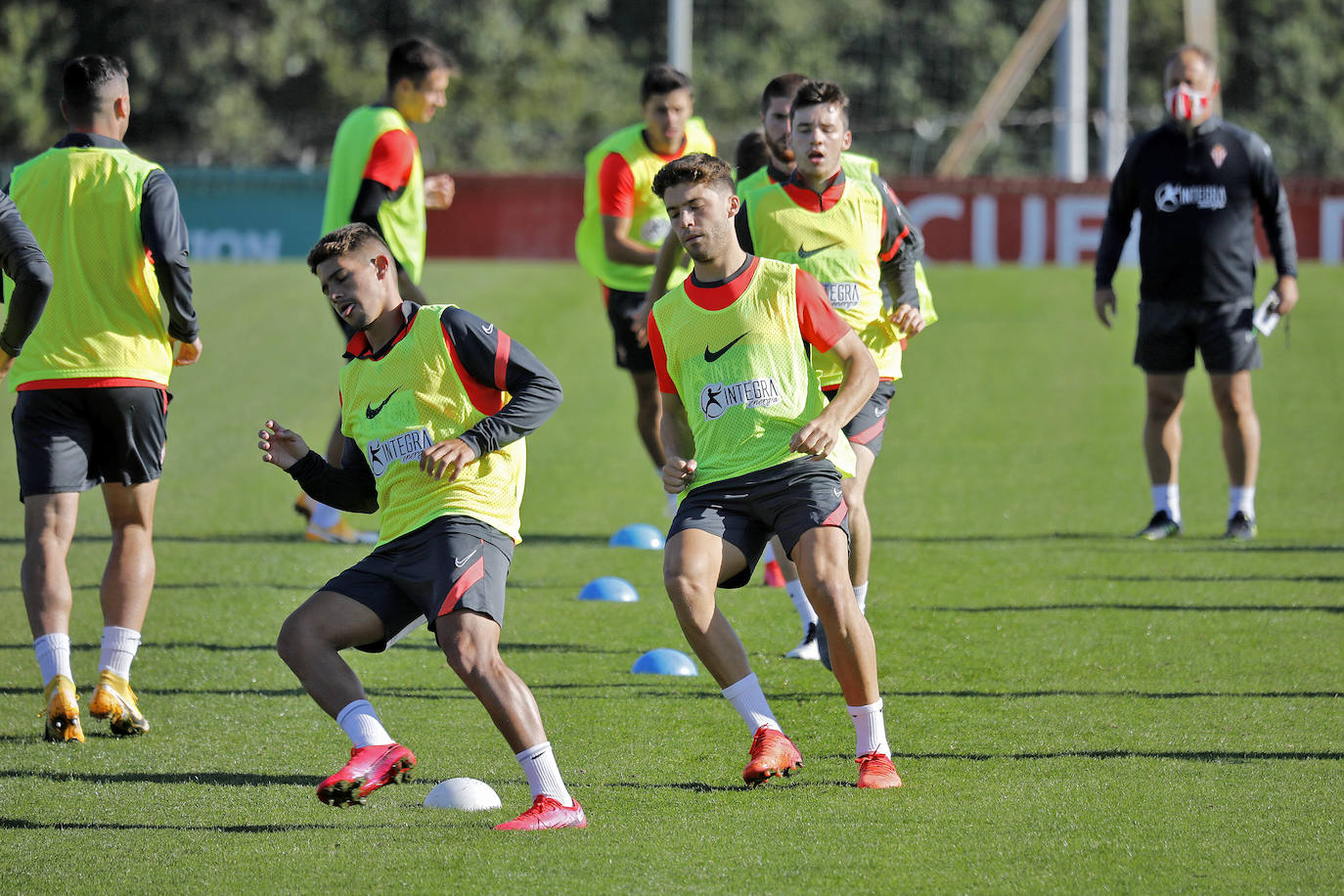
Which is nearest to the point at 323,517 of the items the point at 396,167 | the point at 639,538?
the point at 639,538

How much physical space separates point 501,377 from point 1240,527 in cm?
580

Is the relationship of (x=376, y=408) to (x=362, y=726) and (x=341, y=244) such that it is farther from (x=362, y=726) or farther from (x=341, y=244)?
(x=362, y=726)

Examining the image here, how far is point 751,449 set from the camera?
17.3 feet

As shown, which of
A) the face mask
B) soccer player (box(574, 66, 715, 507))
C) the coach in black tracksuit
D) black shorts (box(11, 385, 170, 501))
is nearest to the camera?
black shorts (box(11, 385, 170, 501))

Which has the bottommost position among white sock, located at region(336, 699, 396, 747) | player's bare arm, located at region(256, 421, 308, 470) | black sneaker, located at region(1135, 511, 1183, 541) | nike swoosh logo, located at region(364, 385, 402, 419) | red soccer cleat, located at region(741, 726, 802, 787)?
black sneaker, located at region(1135, 511, 1183, 541)

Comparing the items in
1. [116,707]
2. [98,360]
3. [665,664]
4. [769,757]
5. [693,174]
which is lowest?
[665,664]

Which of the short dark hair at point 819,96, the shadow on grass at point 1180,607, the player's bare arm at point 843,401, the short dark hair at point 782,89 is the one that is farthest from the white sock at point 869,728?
the short dark hair at point 782,89

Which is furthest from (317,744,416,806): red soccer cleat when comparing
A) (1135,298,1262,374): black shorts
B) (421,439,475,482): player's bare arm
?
(1135,298,1262,374): black shorts

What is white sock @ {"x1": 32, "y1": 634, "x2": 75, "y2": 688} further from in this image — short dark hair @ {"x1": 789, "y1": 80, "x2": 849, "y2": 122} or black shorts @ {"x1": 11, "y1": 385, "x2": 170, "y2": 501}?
short dark hair @ {"x1": 789, "y1": 80, "x2": 849, "y2": 122}

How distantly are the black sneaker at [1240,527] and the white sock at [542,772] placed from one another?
5808 millimetres

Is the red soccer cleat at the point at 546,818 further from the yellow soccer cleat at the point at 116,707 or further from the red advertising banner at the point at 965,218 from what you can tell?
the red advertising banner at the point at 965,218

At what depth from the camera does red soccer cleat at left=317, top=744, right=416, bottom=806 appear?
179 inches

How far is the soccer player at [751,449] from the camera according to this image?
5.10m

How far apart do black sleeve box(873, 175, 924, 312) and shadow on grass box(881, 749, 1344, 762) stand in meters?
1.90
